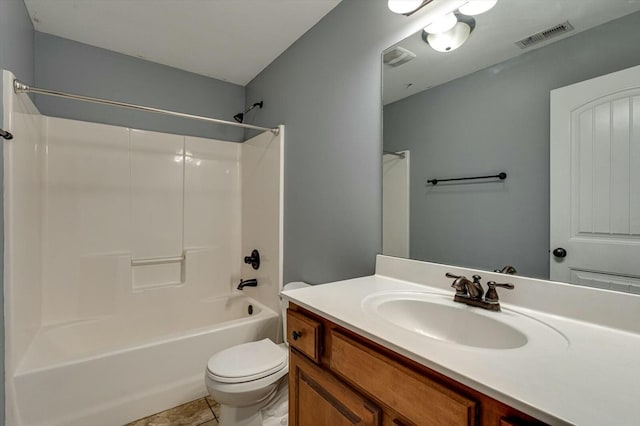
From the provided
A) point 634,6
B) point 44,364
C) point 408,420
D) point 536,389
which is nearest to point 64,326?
point 44,364

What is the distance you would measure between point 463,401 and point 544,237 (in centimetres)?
68

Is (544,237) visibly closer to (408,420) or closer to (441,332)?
(441,332)

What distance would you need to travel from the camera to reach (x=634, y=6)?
2.59 feet

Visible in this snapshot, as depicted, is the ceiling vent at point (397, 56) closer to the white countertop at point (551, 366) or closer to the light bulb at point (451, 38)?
the light bulb at point (451, 38)

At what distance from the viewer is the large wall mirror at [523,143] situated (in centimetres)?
81

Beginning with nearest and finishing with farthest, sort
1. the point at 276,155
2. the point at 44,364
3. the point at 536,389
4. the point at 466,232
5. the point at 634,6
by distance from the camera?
the point at 536,389 < the point at 634,6 < the point at 466,232 < the point at 44,364 < the point at 276,155

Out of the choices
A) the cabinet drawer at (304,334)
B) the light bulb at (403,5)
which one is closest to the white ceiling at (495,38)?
the light bulb at (403,5)

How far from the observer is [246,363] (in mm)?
1427

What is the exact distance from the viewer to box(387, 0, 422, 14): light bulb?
1.21 m

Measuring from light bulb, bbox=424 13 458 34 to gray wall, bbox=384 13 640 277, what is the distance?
0.76ft

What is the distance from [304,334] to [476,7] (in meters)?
1.40

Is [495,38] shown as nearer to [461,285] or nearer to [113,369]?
[461,285]

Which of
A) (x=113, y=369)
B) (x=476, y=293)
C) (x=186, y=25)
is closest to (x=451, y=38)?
(x=476, y=293)

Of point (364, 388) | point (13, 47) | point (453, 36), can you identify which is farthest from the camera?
point (13, 47)
